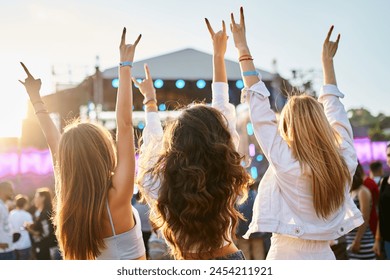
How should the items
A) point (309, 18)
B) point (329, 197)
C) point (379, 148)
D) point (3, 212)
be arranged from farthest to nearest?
point (379, 148) < point (3, 212) < point (309, 18) < point (329, 197)

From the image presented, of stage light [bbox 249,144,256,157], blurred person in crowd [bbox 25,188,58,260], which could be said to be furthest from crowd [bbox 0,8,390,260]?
stage light [bbox 249,144,256,157]

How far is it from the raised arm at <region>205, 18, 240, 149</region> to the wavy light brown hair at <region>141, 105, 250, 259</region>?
0.63 feet

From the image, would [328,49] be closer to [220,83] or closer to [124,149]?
[220,83]

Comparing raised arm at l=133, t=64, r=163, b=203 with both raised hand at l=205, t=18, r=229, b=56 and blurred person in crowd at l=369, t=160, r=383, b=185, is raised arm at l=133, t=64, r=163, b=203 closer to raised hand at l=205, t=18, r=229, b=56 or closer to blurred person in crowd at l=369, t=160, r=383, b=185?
raised hand at l=205, t=18, r=229, b=56

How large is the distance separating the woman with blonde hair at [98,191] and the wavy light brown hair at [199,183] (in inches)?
5.0

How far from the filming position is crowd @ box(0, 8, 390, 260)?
1.37 m

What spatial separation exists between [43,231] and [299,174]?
3477 mm

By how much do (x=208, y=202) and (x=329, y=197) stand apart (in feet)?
1.48

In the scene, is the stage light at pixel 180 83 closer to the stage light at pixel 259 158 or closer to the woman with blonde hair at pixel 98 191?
the stage light at pixel 259 158

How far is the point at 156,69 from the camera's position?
561cm

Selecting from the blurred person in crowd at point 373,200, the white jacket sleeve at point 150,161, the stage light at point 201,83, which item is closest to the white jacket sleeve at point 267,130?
the white jacket sleeve at point 150,161

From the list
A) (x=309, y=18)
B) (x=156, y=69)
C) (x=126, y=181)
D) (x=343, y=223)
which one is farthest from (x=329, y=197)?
(x=156, y=69)

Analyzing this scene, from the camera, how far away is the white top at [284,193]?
1577mm
